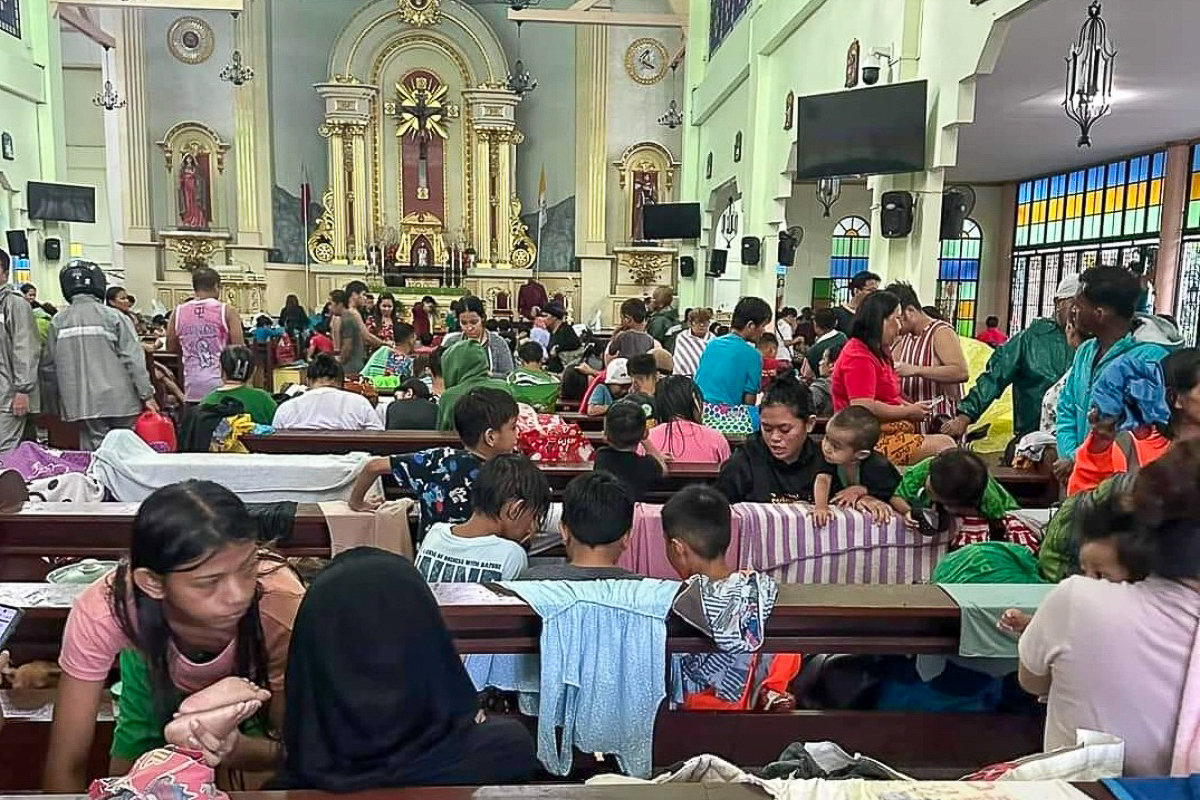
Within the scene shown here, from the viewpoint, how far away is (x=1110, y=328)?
272 cm

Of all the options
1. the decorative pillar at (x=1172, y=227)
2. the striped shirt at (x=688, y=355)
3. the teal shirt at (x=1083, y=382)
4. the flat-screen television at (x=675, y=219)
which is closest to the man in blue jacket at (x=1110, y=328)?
the teal shirt at (x=1083, y=382)

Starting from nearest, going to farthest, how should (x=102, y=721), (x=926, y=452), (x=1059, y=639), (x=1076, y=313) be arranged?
1. (x=1059, y=639)
2. (x=102, y=721)
3. (x=1076, y=313)
4. (x=926, y=452)

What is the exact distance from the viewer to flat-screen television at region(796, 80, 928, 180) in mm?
5988

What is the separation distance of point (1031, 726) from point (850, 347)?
1802 millimetres

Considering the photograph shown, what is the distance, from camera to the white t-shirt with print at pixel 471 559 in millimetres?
2250

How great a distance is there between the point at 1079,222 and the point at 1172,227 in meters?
2.25

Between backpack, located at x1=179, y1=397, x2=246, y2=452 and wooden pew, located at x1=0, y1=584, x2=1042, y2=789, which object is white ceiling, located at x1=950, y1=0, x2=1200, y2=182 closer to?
wooden pew, located at x1=0, y1=584, x2=1042, y2=789

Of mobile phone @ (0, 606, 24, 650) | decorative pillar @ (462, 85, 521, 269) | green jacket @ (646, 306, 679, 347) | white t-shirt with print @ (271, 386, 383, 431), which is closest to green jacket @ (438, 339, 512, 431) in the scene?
white t-shirt with print @ (271, 386, 383, 431)

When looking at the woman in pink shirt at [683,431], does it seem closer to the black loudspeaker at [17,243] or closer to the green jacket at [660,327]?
the green jacket at [660,327]

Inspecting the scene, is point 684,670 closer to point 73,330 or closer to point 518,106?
point 73,330

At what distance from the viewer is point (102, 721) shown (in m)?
1.97

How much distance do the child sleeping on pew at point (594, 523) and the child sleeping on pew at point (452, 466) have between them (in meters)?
0.54

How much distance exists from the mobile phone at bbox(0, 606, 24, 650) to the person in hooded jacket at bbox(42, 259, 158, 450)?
3.56 m

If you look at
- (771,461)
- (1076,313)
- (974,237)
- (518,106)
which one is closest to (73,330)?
(771,461)
